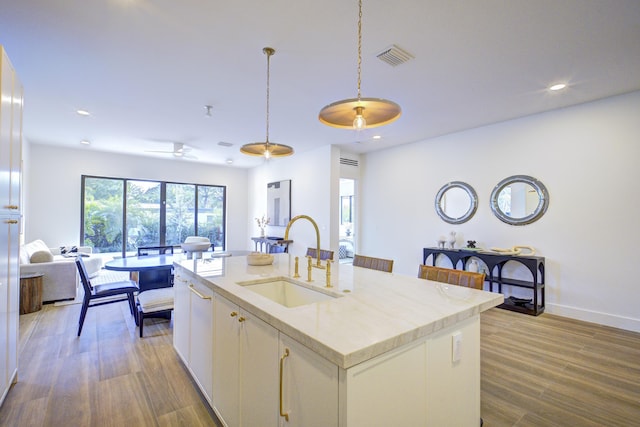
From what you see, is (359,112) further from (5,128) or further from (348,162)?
(348,162)

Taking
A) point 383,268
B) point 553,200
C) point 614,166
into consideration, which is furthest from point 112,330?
point 614,166

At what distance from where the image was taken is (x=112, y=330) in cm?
338

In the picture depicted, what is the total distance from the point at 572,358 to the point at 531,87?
2802 millimetres

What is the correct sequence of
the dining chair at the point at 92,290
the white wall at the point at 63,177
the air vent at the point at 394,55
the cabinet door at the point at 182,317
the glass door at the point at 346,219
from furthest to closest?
1. the glass door at the point at 346,219
2. the white wall at the point at 63,177
3. the dining chair at the point at 92,290
4. the air vent at the point at 394,55
5. the cabinet door at the point at 182,317

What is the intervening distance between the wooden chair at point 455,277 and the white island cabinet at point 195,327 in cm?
158

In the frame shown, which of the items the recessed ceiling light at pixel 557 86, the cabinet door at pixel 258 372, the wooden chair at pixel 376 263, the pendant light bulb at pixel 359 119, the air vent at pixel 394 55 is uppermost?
the recessed ceiling light at pixel 557 86

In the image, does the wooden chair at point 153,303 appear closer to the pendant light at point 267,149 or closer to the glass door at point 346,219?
the pendant light at point 267,149

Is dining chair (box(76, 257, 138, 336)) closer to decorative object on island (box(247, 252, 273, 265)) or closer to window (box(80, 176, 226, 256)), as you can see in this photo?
decorative object on island (box(247, 252, 273, 265))

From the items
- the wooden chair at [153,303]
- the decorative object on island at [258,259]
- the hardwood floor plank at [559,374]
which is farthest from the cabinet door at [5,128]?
the hardwood floor plank at [559,374]

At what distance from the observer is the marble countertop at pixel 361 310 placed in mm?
988

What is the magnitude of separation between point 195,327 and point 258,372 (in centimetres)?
105

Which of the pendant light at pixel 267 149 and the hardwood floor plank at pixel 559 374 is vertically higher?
the pendant light at pixel 267 149

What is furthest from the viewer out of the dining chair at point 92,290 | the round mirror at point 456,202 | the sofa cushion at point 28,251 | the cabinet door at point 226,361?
the round mirror at point 456,202

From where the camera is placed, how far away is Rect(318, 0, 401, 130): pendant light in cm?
171
